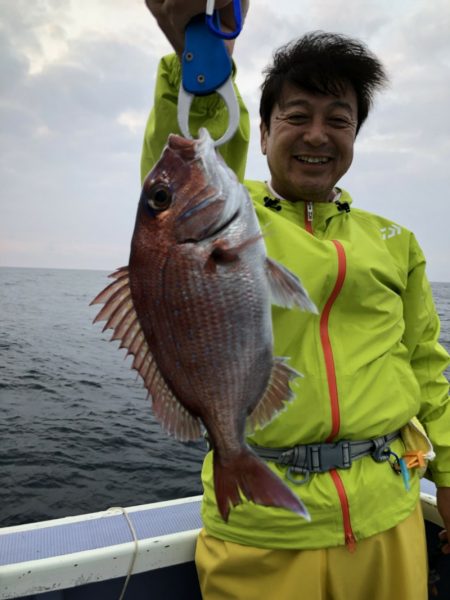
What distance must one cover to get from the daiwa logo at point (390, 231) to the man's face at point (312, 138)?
369mm

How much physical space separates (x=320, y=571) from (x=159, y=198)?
1.53 meters

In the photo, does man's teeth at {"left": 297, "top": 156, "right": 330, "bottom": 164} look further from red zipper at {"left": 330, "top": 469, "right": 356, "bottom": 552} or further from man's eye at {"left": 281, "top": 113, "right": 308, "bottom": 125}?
red zipper at {"left": 330, "top": 469, "right": 356, "bottom": 552}

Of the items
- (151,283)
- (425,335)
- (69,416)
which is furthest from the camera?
(69,416)

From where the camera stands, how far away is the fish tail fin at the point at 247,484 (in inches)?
52.2

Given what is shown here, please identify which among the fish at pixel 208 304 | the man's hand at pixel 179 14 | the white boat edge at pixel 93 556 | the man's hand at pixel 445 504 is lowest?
the white boat edge at pixel 93 556

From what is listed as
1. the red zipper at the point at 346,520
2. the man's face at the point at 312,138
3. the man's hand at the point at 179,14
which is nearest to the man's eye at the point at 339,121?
the man's face at the point at 312,138

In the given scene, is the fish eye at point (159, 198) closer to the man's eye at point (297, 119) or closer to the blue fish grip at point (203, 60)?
the blue fish grip at point (203, 60)

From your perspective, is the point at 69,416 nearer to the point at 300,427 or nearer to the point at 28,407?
the point at 28,407

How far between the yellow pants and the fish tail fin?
58cm

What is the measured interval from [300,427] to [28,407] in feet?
34.8

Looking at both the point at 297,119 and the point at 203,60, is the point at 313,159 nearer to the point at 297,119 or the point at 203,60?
the point at 297,119

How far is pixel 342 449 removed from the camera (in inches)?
72.6

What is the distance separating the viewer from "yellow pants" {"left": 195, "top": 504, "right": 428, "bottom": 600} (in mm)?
1780

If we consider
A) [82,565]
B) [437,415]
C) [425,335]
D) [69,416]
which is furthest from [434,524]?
[69,416]
